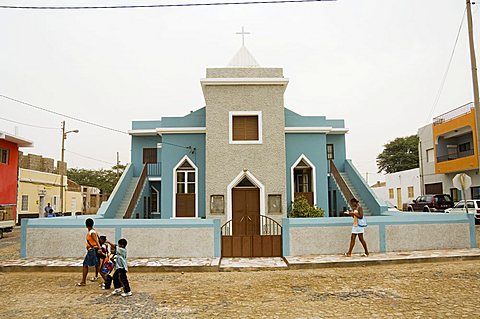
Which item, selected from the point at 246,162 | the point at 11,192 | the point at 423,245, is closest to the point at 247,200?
the point at 246,162

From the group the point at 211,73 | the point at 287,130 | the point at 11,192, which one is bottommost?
the point at 11,192

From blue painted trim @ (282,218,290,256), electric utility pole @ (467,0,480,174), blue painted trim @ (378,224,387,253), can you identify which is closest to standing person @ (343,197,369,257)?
blue painted trim @ (378,224,387,253)

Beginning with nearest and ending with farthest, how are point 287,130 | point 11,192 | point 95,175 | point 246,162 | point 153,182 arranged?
point 246,162 → point 287,130 → point 153,182 → point 11,192 → point 95,175

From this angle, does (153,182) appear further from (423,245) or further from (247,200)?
(423,245)

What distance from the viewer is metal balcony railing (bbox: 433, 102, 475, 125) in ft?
94.5

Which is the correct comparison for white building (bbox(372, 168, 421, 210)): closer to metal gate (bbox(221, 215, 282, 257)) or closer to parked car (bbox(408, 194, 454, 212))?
parked car (bbox(408, 194, 454, 212))

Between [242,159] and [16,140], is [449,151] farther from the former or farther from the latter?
[16,140]

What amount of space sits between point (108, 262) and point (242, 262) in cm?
392

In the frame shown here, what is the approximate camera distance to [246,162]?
16000mm

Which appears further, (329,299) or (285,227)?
(285,227)

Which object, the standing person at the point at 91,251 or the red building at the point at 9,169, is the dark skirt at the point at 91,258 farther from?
the red building at the point at 9,169

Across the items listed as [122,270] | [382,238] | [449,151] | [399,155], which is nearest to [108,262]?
[122,270]

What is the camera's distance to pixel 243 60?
19.1m

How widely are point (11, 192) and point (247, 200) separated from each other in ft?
54.5
